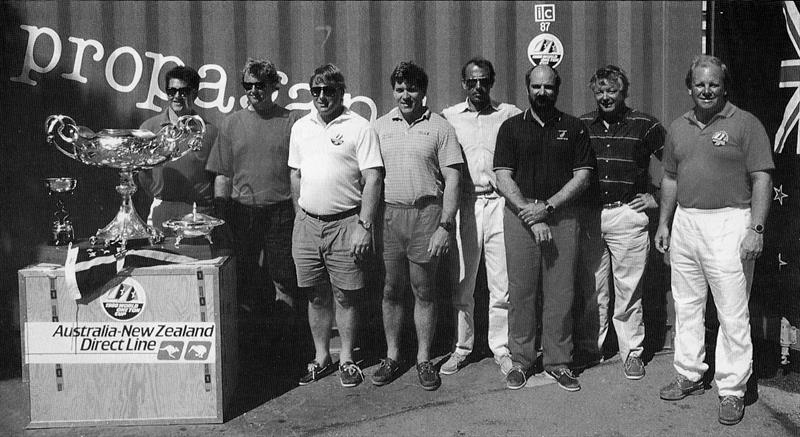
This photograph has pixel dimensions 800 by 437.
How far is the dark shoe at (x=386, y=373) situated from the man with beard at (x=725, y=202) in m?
1.76

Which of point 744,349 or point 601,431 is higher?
point 744,349

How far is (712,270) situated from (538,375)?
118 centimetres

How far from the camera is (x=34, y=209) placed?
4871 mm

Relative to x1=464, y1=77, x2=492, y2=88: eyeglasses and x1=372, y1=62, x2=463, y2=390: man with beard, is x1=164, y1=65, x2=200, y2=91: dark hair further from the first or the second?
x1=464, y1=77, x2=492, y2=88: eyeglasses

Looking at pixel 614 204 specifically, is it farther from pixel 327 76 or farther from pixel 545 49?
pixel 327 76

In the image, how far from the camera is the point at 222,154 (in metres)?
4.37

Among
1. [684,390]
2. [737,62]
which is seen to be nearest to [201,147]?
[684,390]

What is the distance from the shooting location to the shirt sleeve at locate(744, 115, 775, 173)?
3.68 metres

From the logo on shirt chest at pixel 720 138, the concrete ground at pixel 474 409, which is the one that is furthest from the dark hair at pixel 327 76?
the logo on shirt chest at pixel 720 138

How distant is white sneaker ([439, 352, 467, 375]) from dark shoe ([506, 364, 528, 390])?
0.36 meters

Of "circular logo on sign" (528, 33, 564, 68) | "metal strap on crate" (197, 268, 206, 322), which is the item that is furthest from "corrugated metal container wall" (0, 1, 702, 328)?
"metal strap on crate" (197, 268, 206, 322)

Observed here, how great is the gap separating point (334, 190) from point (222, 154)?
77cm

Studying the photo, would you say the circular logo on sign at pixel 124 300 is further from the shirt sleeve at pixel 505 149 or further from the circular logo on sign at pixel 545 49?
the circular logo on sign at pixel 545 49

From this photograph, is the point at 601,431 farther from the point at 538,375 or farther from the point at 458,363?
the point at 458,363
